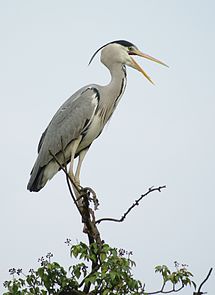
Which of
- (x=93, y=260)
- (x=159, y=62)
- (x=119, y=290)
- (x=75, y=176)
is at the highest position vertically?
(x=159, y=62)

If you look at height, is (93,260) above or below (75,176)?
below

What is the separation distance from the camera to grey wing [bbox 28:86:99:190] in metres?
5.26

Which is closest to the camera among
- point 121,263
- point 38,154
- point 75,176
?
point 121,263

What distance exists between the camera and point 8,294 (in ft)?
10.7

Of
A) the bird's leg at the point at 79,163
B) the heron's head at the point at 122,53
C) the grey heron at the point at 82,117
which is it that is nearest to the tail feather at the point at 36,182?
the grey heron at the point at 82,117

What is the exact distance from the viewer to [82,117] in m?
5.28

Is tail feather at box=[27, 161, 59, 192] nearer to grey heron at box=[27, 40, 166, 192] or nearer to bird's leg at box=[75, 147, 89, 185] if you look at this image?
grey heron at box=[27, 40, 166, 192]

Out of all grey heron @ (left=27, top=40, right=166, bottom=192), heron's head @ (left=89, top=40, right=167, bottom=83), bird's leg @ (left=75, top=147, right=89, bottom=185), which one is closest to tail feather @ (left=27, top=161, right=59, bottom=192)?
grey heron @ (left=27, top=40, right=166, bottom=192)

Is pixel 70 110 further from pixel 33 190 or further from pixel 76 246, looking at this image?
pixel 76 246

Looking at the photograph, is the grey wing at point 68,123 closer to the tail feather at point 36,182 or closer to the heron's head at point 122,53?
the tail feather at point 36,182

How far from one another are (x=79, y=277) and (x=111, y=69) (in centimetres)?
281

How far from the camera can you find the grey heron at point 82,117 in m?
5.26

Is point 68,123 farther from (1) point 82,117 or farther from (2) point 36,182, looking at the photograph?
(2) point 36,182

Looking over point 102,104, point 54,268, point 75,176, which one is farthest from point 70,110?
point 54,268
